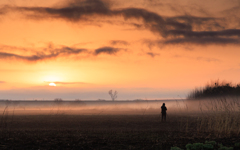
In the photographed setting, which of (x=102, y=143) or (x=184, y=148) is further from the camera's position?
(x=102, y=143)

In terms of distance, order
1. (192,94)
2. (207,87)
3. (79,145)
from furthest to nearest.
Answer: (192,94) < (207,87) < (79,145)

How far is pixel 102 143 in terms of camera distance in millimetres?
14758

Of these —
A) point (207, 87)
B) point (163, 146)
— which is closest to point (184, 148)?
point (163, 146)

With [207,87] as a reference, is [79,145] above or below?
below

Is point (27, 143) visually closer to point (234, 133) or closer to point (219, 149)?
point (219, 149)

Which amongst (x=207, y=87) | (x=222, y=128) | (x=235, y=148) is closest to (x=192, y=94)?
(x=207, y=87)

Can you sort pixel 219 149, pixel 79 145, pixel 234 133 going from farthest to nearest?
pixel 234 133 → pixel 79 145 → pixel 219 149

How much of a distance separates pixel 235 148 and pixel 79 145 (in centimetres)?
750

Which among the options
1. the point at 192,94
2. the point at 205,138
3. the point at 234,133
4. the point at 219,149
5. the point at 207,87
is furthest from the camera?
the point at 192,94

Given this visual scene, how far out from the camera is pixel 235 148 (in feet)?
43.9

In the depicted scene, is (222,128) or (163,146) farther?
(222,128)

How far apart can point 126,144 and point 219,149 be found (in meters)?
4.57

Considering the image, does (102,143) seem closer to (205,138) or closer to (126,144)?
(126,144)

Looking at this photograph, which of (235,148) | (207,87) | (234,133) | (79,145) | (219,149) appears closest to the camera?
(219,149)
